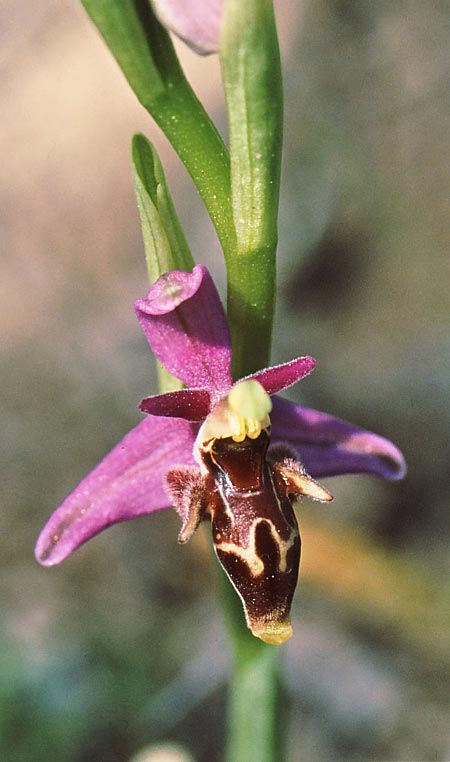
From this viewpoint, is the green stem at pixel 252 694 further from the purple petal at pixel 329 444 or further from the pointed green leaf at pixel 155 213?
the pointed green leaf at pixel 155 213

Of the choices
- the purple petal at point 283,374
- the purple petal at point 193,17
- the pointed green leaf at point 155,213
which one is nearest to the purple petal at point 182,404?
the purple petal at point 283,374

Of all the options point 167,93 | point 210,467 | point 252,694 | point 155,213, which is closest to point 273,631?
point 210,467

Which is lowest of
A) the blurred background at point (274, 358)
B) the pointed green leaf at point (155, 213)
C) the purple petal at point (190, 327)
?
the blurred background at point (274, 358)

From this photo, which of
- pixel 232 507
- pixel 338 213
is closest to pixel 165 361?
pixel 232 507

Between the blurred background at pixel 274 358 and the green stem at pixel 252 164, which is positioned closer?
the green stem at pixel 252 164

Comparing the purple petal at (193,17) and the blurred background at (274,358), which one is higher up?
the purple petal at (193,17)

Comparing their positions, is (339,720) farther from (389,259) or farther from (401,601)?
(389,259)

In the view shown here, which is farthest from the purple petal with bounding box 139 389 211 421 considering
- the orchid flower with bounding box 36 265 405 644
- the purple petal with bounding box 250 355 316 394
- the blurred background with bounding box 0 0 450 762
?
the blurred background with bounding box 0 0 450 762

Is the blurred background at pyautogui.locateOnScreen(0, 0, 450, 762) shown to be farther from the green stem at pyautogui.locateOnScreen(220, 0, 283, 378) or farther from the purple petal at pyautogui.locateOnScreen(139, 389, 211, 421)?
the green stem at pyautogui.locateOnScreen(220, 0, 283, 378)

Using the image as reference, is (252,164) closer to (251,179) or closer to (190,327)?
(251,179)
